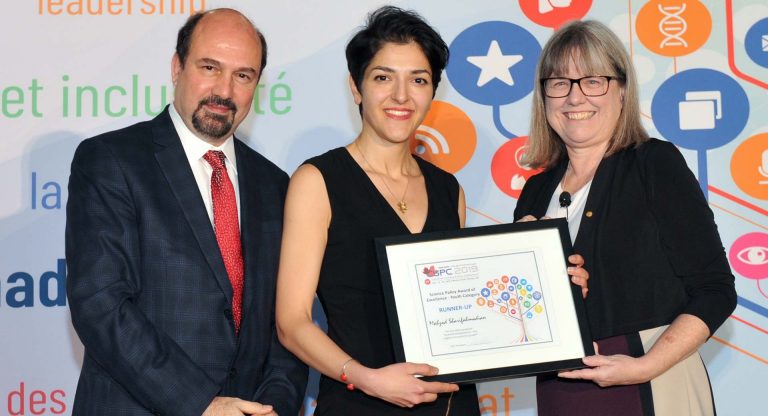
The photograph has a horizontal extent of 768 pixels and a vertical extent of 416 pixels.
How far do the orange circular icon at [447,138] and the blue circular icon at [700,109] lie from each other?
2.68 ft

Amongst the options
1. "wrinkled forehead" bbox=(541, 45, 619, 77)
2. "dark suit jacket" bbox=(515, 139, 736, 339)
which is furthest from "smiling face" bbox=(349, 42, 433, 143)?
"dark suit jacket" bbox=(515, 139, 736, 339)

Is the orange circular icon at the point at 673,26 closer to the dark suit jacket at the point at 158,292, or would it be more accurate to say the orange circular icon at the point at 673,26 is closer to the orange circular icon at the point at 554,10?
the orange circular icon at the point at 554,10

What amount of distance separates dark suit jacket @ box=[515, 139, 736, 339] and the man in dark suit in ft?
3.16

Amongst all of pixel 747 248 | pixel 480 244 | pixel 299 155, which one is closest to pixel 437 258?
pixel 480 244

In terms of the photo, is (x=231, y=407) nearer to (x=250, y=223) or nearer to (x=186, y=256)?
(x=186, y=256)

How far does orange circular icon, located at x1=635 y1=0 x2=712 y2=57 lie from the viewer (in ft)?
12.0

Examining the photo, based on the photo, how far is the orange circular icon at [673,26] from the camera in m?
3.67

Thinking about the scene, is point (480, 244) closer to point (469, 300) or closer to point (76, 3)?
point (469, 300)

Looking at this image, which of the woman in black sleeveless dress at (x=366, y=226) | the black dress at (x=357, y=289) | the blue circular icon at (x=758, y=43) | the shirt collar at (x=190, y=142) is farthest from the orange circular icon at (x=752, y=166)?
the shirt collar at (x=190, y=142)

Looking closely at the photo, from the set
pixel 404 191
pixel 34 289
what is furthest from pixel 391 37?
pixel 34 289

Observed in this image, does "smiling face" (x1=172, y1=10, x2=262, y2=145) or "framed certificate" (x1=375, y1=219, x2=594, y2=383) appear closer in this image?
"framed certificate" (x1=375, y1=219, x2=594, y2=383)

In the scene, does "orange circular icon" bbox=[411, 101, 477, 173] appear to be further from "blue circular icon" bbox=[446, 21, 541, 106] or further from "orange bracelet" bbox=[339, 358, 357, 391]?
"orange bracelet" bbox=[339, 358, 357, 391]

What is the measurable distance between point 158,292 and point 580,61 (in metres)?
1.44

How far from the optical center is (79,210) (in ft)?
7.79
